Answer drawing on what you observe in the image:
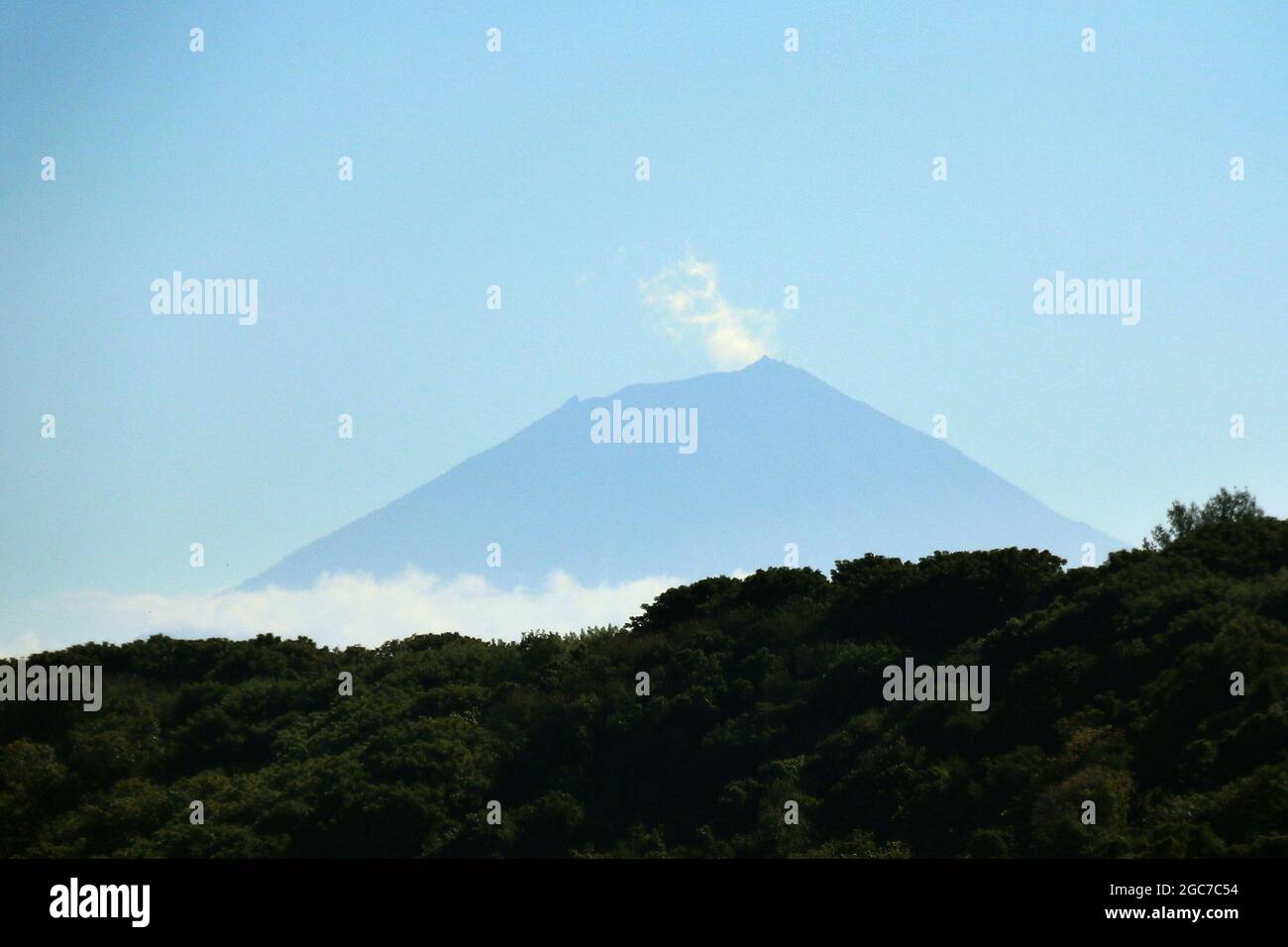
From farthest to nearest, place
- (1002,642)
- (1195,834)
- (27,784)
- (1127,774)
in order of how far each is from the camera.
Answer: (27,784)
(1002,642)
(1127,774)
(1195,834)

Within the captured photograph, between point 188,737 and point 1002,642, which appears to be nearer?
point 1002,642

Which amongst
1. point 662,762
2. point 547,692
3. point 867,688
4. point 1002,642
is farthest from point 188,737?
point 1002,642

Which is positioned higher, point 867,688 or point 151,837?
point 867,688
